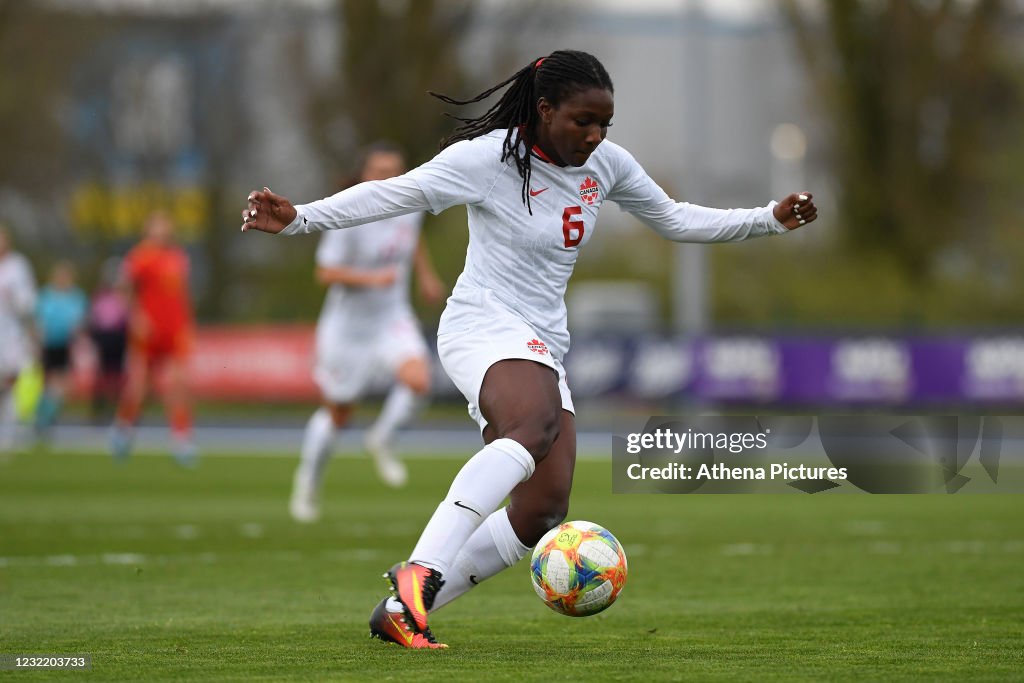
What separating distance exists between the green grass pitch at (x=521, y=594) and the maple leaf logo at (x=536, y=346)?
108cm

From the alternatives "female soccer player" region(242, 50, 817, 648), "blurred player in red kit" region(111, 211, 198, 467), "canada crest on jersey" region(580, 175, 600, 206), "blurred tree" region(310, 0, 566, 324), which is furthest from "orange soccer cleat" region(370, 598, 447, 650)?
"blurred tree" region(310, 0, 566, 324)

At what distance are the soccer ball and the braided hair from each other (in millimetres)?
1233

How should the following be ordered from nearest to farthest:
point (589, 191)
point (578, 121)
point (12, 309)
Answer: point (578, 121) → point (589, 191) → point (12, 309)

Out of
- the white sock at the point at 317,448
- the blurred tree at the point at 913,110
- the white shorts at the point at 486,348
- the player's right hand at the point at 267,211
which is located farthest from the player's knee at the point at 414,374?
the blurred tree at the point at 913,110

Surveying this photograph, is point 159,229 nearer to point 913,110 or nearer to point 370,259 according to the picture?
point 370,259

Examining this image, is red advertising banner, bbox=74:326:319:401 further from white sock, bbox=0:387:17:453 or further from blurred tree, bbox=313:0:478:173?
white sock, bbox=0:387:17:453

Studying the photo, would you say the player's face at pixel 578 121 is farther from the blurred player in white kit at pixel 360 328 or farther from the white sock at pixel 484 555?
the blurred player in white kit at pixel 360 328

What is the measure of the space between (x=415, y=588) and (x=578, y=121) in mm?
1760

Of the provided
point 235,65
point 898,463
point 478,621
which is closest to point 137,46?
point 235,65

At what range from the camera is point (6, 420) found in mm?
20188

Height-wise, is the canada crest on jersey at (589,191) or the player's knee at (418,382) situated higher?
the canada crest on jersey at (589,191)

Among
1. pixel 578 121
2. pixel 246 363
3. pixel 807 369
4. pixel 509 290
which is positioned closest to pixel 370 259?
pixel 509 290

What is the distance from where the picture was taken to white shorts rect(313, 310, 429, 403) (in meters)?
12.6

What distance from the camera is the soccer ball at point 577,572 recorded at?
6.36 metres
